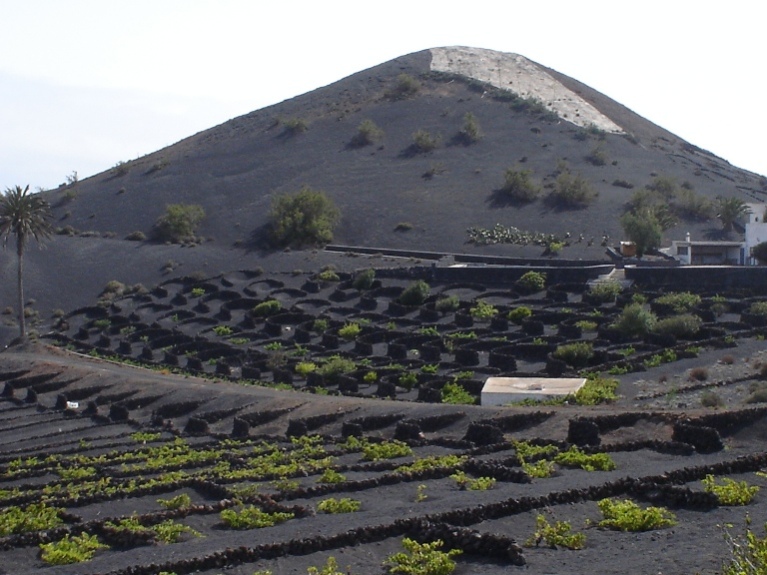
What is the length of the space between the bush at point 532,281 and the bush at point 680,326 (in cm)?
1126

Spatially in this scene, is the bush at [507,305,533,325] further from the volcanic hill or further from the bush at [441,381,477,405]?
the volcanic hill

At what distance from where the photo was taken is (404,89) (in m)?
101

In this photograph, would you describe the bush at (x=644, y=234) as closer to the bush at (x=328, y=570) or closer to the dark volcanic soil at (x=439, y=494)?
the dark volcanic soil at (x=439, y=494)

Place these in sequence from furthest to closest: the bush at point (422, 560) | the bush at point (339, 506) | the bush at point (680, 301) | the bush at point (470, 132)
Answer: the bush at point (470, 132)
the bush at point (680, 301)
the bush at point (339, 506)
the bush at point (422, 560)

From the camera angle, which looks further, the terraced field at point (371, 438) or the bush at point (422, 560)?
the terraced field at point (371, 438)

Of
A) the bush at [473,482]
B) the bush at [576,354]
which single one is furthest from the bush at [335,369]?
the bush at [473,482]

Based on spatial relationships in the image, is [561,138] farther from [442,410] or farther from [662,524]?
[662,524]

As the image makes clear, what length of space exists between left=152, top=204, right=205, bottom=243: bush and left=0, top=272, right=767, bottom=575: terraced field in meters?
19.9

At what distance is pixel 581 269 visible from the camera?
49750 mm

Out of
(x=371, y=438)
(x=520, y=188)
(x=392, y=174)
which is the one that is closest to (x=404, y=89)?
(x=392, y=174)

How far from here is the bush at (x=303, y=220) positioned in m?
69.3

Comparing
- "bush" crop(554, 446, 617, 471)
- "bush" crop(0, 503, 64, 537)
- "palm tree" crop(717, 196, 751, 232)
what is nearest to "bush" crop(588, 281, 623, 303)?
"palm tree" crop(717, 196, 751, 232)

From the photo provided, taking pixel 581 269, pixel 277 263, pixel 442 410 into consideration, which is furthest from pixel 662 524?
pixel 277 263

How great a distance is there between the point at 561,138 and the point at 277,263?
114 ft
